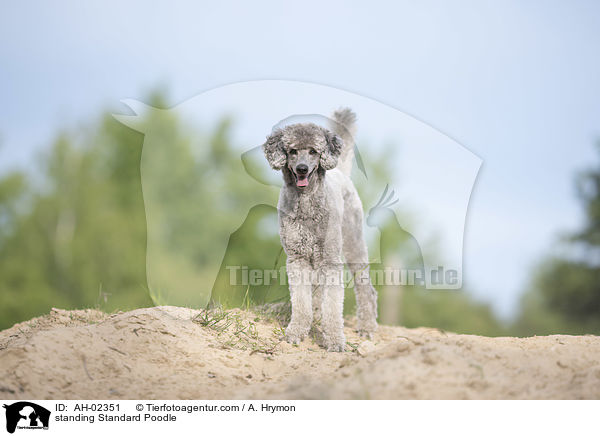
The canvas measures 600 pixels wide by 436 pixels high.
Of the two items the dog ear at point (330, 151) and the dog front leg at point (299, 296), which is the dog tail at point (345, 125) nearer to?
the dog ear at point (330, 151)

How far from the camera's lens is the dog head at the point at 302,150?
6.12 m

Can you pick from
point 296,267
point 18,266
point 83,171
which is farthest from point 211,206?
point 296,267

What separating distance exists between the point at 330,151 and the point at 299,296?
1929 mm

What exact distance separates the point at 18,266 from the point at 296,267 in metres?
23.3

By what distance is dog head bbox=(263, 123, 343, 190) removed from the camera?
20.1ft

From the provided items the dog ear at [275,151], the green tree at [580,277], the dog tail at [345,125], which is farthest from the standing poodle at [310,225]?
the green tree at [580,277]

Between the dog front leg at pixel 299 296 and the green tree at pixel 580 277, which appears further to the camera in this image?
the green tree at pixel 580 277

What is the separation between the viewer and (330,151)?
6.37m

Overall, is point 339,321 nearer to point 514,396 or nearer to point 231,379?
point 231,379

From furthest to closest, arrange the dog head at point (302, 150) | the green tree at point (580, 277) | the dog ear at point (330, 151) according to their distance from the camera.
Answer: the green tree at point (580, 277) < the dog ear at point (330, 151) < the dog head at point (302, 150)

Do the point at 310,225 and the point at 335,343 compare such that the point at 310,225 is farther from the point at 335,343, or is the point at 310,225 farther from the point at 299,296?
the point at 335,343
